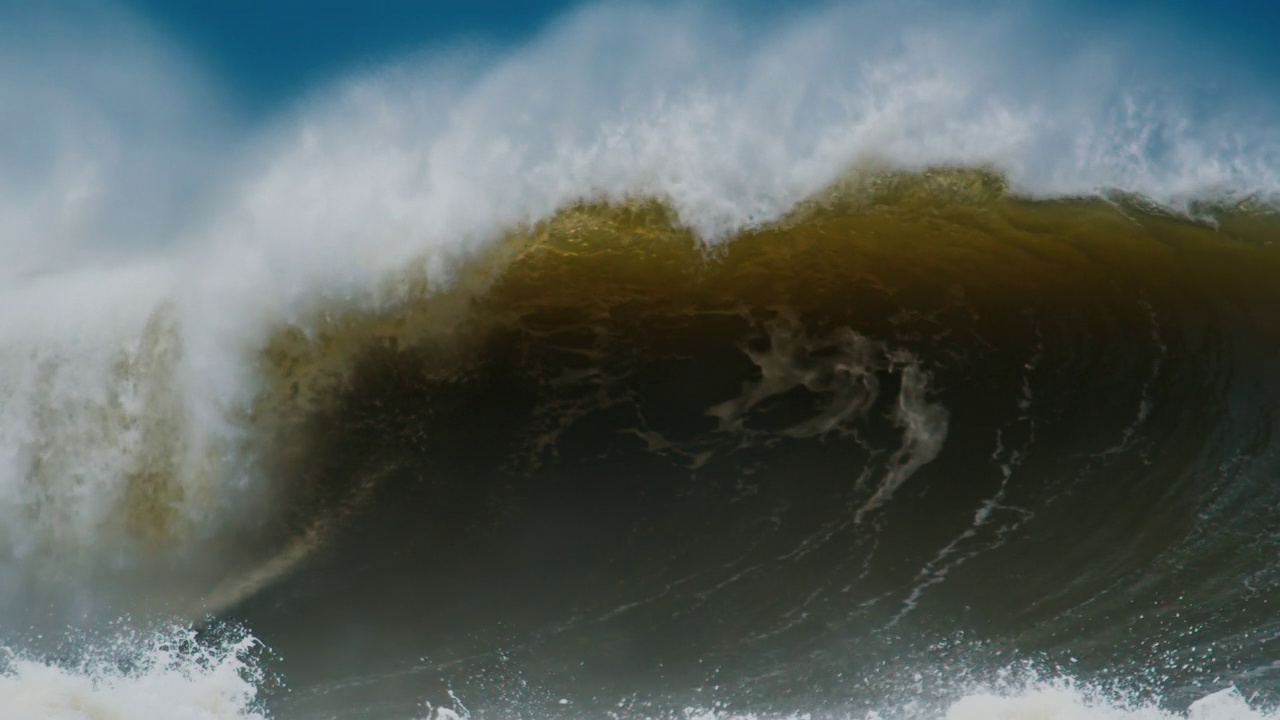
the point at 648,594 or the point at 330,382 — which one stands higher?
the point at 330,382

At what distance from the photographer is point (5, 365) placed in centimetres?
754

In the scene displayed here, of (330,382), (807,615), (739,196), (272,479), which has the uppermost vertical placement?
(739,196)

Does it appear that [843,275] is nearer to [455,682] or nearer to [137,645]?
[455,682]

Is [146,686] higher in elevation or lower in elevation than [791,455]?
lower

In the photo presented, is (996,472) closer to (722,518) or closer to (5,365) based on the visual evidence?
(722,518)

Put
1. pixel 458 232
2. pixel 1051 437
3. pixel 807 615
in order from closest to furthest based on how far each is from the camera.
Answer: pixel 807 615
pixel 1051 437
pixel 458 232

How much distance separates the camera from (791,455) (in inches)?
287

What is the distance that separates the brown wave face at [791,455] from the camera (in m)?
6.63

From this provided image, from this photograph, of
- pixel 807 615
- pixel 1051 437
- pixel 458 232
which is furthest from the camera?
pixel 458 232

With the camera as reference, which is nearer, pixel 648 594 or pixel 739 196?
pixel 648 594

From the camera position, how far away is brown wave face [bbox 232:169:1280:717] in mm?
6633

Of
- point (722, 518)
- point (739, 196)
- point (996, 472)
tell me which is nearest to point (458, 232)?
point (739, 196)

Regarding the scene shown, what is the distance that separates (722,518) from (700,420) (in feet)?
2.51

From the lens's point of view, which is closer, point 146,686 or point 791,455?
point 146,686
